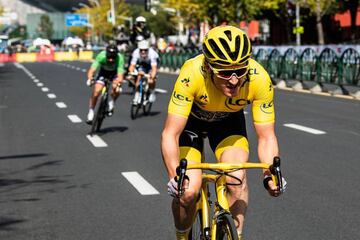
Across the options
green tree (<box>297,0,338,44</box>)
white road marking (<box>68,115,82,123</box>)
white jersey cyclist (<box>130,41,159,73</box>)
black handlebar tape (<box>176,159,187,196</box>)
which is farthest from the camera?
green tree (<box>297,0,338,44</box>)

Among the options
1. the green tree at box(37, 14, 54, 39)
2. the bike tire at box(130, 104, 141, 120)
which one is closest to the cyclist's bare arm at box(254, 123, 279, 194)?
the bike tire at box(130, 104, 141, 120)

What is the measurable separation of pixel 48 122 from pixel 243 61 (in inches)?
465

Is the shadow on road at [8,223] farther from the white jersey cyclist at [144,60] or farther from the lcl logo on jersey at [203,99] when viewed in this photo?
the white jersey cyclist at [144,60]

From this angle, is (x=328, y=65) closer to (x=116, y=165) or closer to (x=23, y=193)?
(x=116, y=165)

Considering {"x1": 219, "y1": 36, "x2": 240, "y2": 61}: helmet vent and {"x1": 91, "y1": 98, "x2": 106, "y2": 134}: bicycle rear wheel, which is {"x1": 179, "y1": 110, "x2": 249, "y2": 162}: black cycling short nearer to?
{"x1": 219, "y1": 36, "x2": 240, "y2": 61}: helmet vent

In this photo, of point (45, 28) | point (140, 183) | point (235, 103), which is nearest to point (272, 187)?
point (235, 103)

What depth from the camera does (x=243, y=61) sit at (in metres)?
4.08

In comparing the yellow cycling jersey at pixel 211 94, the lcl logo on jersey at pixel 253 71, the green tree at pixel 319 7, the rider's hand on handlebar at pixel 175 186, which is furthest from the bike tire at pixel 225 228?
the green tree at pixel 319 7

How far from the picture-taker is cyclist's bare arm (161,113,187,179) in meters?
4.37

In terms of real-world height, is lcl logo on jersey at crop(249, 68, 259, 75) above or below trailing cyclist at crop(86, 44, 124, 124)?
above

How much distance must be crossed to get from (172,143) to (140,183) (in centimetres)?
411

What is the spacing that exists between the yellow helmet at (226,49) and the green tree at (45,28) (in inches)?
4623

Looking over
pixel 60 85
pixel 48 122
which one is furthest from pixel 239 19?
pixel 48 122

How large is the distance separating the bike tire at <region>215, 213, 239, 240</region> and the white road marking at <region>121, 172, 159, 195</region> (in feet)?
12.6
